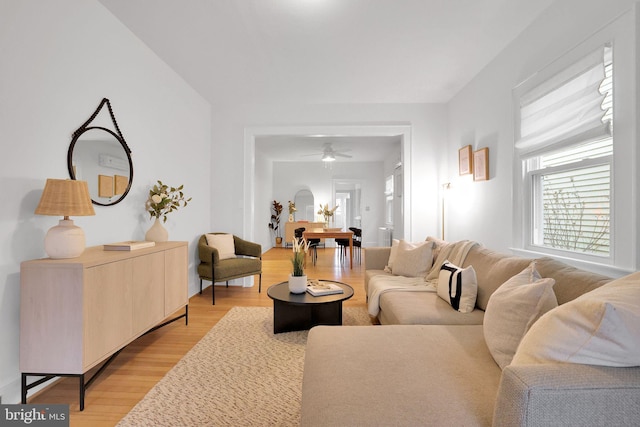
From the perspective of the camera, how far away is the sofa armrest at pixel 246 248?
4.74 meters

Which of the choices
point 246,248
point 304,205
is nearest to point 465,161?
point 246,248

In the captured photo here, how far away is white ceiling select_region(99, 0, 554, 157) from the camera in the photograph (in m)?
2.69

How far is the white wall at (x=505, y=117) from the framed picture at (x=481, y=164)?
6cm

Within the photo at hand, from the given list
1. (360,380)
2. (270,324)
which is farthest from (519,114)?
(270,324)

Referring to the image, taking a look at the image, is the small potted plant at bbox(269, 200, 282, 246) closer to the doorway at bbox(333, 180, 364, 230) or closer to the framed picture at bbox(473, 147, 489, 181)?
the doorway at bbox(333, 180, 364, 230)

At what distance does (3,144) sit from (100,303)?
3.66 ft

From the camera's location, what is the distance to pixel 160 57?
141 inches

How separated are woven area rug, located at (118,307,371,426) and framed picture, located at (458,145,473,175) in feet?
9.50

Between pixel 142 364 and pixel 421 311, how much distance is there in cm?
221

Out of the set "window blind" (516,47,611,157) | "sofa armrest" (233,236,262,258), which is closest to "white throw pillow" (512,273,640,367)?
"window blind" (516,47,611,157)

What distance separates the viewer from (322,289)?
122 inches

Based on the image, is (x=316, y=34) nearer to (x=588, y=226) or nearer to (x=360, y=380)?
(x=588, y=226)

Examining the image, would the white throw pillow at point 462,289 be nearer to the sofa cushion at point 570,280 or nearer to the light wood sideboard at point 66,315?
the sofa cushion at point 570,280

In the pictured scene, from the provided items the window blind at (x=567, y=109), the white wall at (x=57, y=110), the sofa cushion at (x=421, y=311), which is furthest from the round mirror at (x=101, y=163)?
the window blind at (x=567, y=109)
